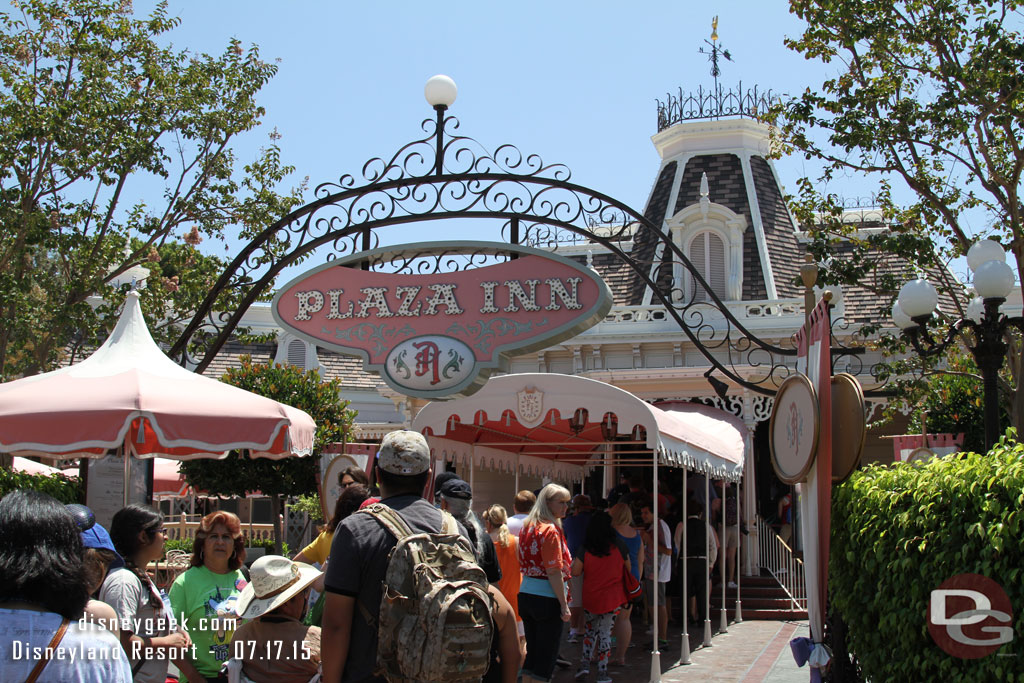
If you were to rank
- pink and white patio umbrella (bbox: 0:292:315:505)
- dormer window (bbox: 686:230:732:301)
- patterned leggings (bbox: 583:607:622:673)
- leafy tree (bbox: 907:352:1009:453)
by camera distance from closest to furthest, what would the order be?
pink and white patio umbrella (bbox: 0:292:315:505), patterned leggings (bbox: 583:607:622:673), leafy tree (bbox: 907:352:1009:453), dormer window (bbox: 686:230:732:301)

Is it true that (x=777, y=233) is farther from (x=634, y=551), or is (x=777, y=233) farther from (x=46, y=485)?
(x=46, y=485)

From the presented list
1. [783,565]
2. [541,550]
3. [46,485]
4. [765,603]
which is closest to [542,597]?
[541,550]

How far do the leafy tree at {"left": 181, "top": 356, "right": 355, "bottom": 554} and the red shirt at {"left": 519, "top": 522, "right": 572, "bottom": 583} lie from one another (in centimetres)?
819

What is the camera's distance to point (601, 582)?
9.33 metres

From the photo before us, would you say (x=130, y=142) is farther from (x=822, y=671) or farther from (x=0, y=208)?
(x=822, y=671)

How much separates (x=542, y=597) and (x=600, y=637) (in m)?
1.69

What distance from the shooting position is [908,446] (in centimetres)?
1249

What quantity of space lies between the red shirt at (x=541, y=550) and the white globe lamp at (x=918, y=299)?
3.28m

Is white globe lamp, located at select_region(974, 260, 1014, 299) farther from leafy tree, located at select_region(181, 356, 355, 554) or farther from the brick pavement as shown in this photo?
leafy tree, located at select_region(181, 356, 355, 554)

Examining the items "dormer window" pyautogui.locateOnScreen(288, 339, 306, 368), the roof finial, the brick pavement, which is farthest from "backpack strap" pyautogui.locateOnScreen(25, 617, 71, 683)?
"dormer window" pyautogui.locateOnScreen(288, 339, 306, 368)

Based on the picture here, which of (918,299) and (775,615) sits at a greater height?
(918,299)

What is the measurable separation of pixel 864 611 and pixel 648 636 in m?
7.10

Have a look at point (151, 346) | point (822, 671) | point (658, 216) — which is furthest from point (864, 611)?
point (658, 216)

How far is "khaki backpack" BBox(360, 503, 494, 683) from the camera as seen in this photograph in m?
3.44
